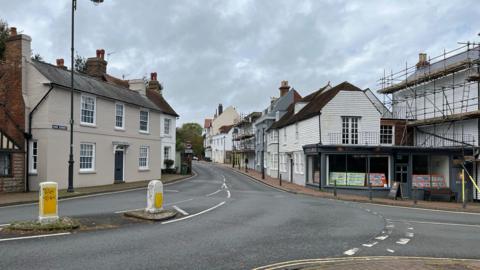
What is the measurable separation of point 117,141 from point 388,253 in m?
23.4

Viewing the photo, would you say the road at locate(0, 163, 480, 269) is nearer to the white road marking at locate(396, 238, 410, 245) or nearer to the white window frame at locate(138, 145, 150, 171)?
the white road marking at locate(396, 238, 410, 245)

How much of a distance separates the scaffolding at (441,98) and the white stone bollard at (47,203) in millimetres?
25681

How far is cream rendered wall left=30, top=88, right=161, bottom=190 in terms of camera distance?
22.6m

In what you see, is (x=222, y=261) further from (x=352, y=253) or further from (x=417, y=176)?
(x=417, y=176)

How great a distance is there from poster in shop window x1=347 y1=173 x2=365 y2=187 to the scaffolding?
7.09 metres

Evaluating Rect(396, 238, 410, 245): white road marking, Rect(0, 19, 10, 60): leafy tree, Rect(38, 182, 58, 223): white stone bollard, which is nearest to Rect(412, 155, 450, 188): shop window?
Rect(396, 238, 410, 245): white road marking

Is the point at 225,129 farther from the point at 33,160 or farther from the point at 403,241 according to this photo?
the point at 403,241

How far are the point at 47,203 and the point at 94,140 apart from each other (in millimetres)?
16606

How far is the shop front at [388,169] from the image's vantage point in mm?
28375

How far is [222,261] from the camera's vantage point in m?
7.58

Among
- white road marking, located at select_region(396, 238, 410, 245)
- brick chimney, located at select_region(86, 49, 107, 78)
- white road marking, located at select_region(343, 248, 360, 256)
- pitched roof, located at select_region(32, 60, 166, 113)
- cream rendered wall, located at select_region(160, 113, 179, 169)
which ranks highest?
brick chimney, located at select_region(86, 49, 107, 78)

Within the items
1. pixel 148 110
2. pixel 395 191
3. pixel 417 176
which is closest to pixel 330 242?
pixel 395 191

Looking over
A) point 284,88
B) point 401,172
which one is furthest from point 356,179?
point 284,88

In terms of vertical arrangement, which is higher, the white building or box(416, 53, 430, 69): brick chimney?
box(416, 53, 430, 69): brick chimney
